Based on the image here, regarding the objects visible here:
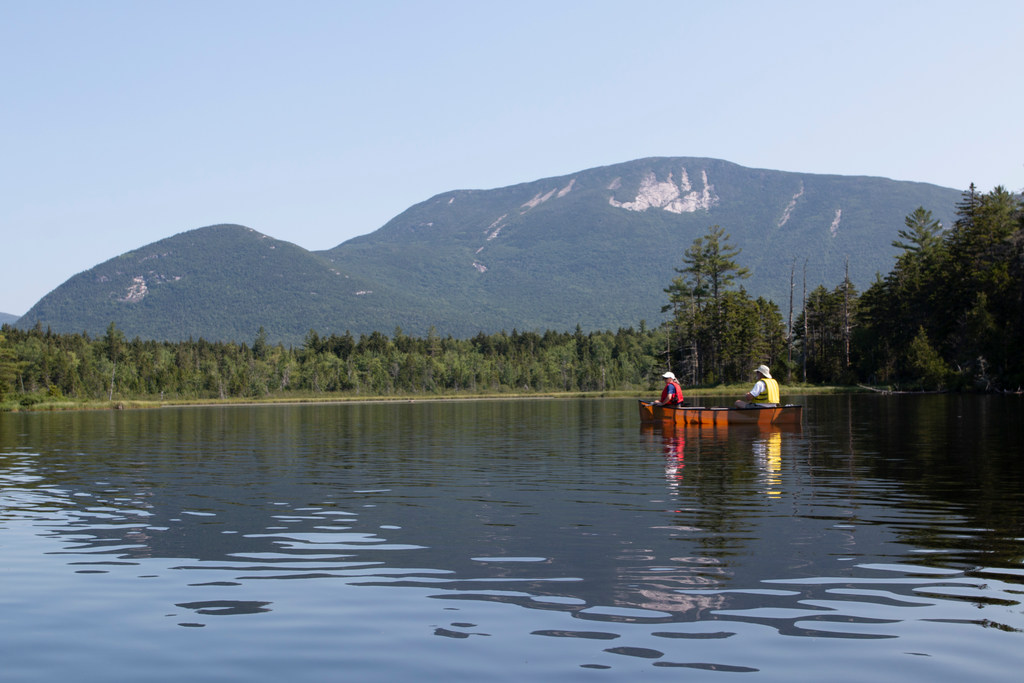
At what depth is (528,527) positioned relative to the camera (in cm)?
1342

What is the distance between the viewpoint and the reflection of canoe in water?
117 ft

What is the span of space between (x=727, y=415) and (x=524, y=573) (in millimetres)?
27743

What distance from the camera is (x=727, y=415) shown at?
36.6 m

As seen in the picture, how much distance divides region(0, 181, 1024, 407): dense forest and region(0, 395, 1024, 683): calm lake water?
5964cm

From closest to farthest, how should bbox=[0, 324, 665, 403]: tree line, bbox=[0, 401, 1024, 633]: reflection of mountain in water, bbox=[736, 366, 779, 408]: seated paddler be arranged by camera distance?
bbox=[0, 401, 1024, 633]: reflection of mountain in water < bbox=[736, 366, 779, 408]: seated paddler < bbox=[0, 324, 665, 403]: tree line

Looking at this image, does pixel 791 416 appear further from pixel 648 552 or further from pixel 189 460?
pixel 648 552

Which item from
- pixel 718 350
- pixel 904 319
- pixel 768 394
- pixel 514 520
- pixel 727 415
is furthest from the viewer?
pixel 718 350

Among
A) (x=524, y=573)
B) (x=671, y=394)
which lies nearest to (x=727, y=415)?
(x=671, y=394)

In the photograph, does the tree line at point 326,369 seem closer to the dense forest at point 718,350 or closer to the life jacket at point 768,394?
the dense forest at point 718,350

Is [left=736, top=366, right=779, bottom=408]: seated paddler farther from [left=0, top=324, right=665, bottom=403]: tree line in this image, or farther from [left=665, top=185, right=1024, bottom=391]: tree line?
[left=0, top=324, right=665, bottom=403]: tree line

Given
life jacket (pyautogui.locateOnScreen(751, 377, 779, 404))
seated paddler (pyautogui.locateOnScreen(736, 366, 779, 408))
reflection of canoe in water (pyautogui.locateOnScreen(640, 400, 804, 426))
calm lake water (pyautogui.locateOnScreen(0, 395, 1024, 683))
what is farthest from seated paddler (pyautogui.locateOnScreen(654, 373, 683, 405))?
calm lake water (pyautogui.locateOnScreen(0, 395, 1024, 683))

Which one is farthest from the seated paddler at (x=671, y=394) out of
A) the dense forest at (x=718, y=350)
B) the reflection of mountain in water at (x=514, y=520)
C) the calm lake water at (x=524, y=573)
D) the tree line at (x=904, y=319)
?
the dense forest at (x=718, y=350)

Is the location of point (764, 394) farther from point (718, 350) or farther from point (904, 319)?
point (718, 350)

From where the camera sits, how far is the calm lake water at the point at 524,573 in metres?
7.32
